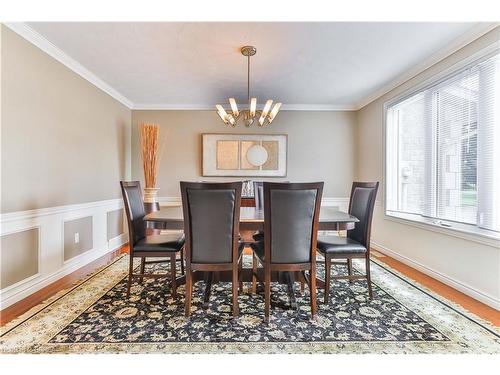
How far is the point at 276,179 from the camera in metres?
4.82

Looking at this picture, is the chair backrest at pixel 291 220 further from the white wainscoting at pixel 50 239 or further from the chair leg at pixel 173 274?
the white wainscoting at pixel 50 239

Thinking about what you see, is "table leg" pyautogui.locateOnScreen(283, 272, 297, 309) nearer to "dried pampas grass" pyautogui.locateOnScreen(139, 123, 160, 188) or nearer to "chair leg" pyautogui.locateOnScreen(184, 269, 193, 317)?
"chair leg" pyautogui.locateOnScreen(184, 269, 193, 317)

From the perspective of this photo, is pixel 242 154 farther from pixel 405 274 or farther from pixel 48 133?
pixel 405 274

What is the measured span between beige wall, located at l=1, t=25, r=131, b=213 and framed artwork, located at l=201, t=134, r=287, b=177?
158 cm

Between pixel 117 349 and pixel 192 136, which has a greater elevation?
pixel 192 136

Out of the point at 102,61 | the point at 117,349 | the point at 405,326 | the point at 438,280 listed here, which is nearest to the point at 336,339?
the point at 405,326

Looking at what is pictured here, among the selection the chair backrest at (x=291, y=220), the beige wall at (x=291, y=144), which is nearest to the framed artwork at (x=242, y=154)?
the beige wall at (x=291, y=144)

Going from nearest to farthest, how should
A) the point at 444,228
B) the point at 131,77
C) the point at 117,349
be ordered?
the point at 117,349 → the point at 444,228 → the point at 131,77

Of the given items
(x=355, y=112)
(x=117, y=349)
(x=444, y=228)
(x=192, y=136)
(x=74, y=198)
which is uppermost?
(x=355, y=112)

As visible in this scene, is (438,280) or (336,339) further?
(438,280)

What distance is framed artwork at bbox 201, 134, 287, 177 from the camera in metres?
4.73

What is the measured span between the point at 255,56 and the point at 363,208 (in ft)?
6.29

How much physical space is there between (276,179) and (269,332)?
3221 mm

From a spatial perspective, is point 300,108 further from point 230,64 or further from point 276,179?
point 230,64
